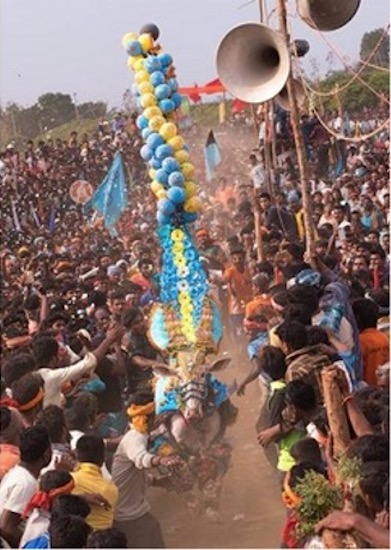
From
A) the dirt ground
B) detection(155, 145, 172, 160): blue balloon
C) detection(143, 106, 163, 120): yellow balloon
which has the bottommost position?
the dirt ground

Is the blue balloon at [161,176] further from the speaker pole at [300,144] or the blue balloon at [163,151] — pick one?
the speaker pole at [300,144]

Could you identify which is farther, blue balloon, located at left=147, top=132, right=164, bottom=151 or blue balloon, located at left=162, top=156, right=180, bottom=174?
blue balloon, located at left=147, top=132, right=164, bottom=151

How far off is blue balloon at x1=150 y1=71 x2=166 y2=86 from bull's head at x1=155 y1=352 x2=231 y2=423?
2.57 metres

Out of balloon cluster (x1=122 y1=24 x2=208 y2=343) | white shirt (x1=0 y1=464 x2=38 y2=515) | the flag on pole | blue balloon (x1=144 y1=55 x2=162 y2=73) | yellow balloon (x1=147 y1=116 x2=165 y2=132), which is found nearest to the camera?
white shirt (x1=0 y1=464 x2=38 y2=515)

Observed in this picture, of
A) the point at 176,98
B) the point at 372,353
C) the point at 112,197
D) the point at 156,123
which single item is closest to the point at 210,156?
the point at 112,197

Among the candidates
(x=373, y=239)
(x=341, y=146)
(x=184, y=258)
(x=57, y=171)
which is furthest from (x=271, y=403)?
(x=57, y=171)

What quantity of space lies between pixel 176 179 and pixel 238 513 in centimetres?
272

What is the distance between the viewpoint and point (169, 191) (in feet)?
28.3

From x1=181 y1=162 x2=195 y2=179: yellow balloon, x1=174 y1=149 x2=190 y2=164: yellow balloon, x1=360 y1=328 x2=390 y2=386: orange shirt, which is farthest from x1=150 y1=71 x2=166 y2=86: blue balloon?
x1=360 y1=328 x2=390 y2=386: orange shirt

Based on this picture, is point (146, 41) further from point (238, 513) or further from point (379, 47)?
point (238, 513)

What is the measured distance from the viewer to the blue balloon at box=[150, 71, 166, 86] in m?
8.89

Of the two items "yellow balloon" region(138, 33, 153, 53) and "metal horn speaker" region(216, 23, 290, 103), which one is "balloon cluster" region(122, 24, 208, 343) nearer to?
"yellow balloon" region(138, 33, 153, 53)

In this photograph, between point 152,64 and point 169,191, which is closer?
point 169,191

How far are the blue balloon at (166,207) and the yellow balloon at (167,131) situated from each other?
548 millimetres
